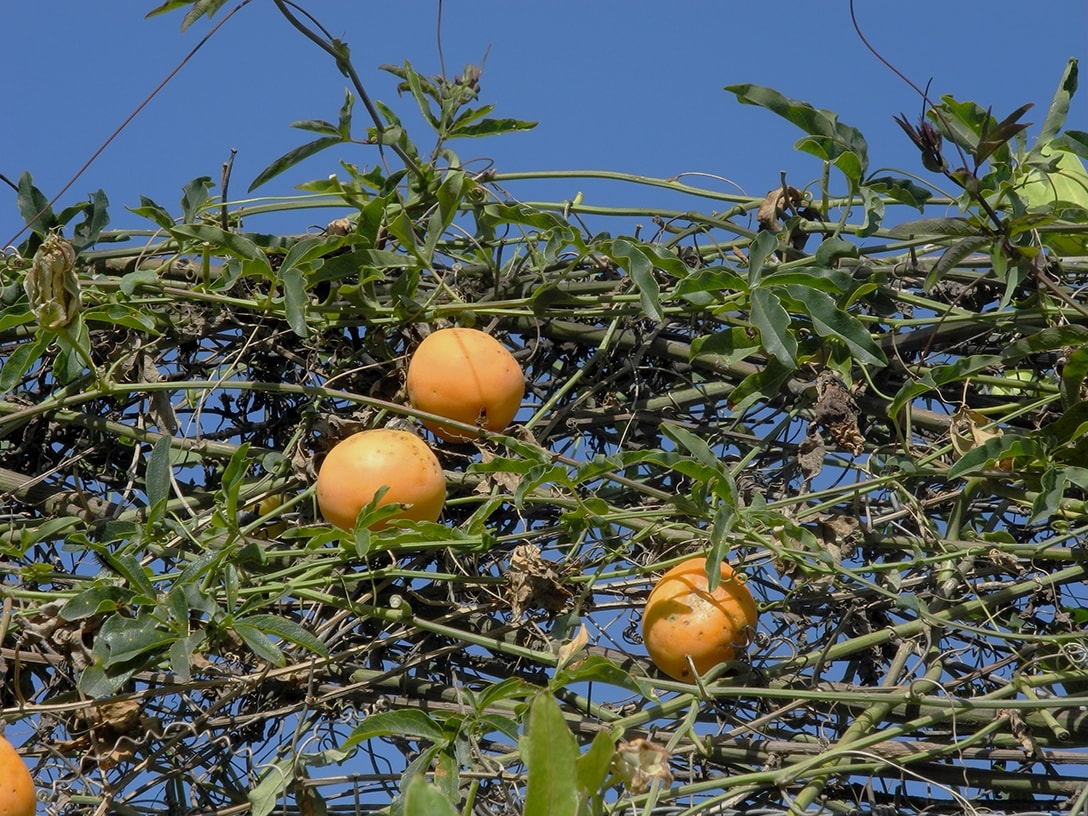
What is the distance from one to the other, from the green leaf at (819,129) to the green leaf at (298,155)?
61 centimetres

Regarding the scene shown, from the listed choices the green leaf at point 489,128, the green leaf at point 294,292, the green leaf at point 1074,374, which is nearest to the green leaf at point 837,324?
the green leaf at point 1074,374

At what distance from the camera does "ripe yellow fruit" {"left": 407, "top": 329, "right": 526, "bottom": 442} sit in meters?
1.71

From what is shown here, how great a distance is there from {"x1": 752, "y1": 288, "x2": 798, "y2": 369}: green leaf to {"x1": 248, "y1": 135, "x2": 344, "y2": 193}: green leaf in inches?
27.0

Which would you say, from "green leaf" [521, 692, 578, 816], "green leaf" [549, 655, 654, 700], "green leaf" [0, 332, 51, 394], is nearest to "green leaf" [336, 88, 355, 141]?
"green leaf" [0, 332, 51, 394]

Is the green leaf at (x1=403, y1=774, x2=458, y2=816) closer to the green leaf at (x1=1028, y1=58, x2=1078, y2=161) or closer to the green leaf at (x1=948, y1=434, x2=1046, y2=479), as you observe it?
the green leaf at (x1=948, y1=434, x2=1046, y2=479)

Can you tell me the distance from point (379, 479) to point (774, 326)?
0.56m

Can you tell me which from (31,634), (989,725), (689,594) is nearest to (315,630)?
(31,634)

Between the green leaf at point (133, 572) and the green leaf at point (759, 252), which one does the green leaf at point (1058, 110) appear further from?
the green leaf at point (133, 572)

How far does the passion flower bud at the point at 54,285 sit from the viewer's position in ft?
5.23

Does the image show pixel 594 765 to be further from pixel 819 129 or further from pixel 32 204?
pixel 32 204

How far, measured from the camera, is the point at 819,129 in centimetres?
169

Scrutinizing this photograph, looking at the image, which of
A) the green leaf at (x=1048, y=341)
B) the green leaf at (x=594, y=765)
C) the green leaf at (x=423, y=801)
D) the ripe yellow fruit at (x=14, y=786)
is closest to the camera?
the green leaf at (x=423, y=801)

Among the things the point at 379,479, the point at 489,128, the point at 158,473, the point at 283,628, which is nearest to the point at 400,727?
the point at 283,628

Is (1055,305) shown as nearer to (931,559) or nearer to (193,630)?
(931,559)
